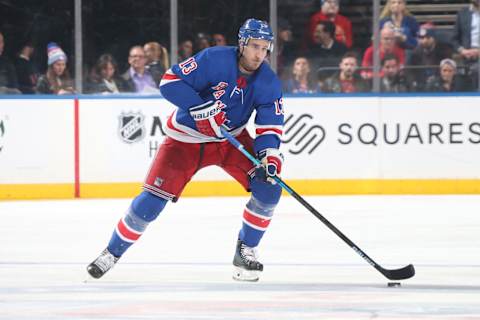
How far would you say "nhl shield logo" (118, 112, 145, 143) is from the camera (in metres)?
8.90

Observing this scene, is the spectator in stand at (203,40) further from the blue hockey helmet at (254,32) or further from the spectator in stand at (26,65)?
the blue hockey helmet at (254,32)

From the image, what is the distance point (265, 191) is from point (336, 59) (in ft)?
13.9

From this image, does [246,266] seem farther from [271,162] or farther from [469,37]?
[469,37]

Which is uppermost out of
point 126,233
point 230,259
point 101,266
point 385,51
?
point 385,51

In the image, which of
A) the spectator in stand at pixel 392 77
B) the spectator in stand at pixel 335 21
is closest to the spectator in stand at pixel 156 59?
the spectator in stand at pixel 335 21

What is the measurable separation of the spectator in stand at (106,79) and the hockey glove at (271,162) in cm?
419

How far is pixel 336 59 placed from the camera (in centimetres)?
908

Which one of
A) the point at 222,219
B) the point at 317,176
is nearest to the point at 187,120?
the point at 222,219

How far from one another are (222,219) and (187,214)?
0.39 m

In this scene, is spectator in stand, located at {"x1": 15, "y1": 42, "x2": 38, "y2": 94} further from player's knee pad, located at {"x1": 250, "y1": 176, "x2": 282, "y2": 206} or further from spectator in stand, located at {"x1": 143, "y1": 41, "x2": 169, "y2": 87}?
player's knee pad, located at {"x1": 250, "y1": 176, "x2": 282, "y2": 206}

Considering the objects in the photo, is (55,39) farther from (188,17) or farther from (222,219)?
(222,219)

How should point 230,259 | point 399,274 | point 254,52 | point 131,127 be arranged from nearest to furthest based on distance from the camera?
1. point 399,274
2. point 254,52
3. point 230,259
4. point 131,127

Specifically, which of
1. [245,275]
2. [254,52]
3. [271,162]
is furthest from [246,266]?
[254,52]

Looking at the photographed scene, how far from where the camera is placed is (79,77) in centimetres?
901
